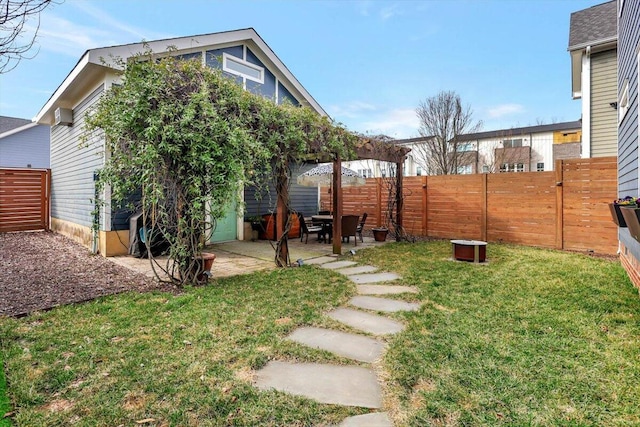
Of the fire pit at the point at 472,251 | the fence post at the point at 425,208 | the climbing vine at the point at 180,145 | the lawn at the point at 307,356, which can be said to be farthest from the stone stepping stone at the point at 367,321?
the fence post at the point at 425,208

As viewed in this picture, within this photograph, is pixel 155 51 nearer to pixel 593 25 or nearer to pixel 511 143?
pixel 593 25

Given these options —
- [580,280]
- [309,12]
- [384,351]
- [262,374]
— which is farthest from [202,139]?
[309,12]

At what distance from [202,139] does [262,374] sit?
321 cm

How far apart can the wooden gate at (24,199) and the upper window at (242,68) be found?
25.0 ft

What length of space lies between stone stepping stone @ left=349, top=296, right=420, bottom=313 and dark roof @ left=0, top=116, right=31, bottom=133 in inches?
896

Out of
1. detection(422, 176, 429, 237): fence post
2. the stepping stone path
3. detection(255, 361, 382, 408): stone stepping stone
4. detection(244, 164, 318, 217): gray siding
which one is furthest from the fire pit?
detection(244, 164, 318, 217): gray siding

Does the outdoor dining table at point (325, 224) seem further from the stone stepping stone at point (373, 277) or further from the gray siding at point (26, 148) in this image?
the gray siding at point (26, 148)

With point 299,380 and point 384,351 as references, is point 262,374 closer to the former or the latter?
point 299,380

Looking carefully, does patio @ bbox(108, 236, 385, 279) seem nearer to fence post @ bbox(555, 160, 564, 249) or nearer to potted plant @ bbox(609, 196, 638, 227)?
fence post @ bbox(555, 160, 564, 249)

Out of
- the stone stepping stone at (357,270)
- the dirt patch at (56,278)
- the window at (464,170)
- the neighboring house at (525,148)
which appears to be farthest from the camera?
the neighboring house at (525,148)

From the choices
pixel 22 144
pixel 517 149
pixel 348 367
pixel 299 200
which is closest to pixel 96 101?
pixel 299 200

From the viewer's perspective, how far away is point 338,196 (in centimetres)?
748

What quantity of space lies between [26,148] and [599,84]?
26.1 metres

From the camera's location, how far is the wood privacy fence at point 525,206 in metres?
7.35
